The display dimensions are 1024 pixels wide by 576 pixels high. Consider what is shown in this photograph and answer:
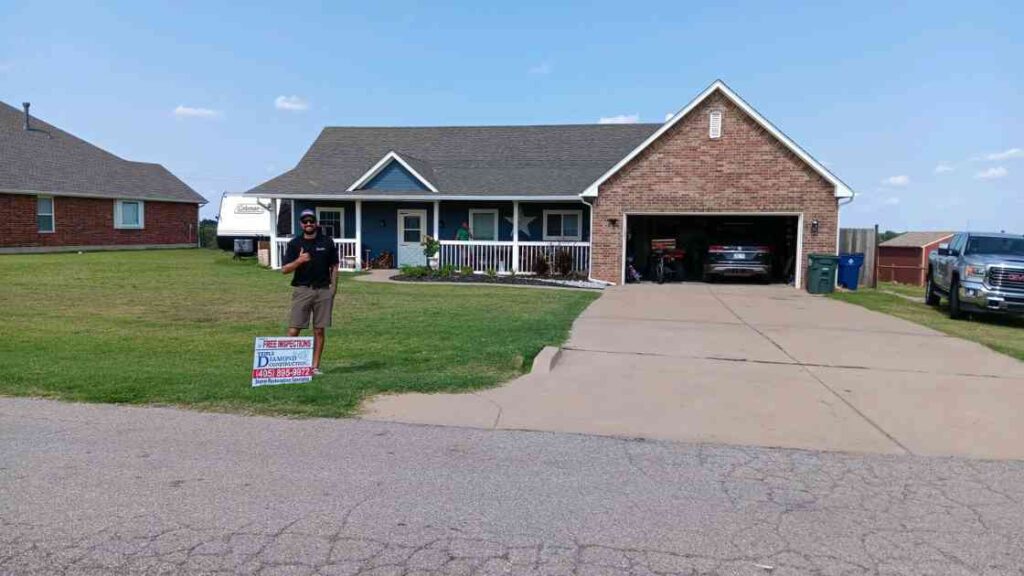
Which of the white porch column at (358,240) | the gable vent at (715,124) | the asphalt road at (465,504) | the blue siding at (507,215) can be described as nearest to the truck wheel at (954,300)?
the gable vent at (715,124)

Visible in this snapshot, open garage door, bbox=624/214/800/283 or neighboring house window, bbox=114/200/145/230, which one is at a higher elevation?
neighboring house window, bbox=114/200/145/230

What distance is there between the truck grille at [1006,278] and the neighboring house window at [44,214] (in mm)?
33942

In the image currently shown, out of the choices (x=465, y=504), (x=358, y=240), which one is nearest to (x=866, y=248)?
(x=358, y=240)

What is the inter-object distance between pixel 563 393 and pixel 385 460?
2.72m

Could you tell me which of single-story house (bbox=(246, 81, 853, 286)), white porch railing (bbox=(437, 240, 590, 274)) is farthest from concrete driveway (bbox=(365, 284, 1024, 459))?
white porch railing (bbox=(437, 240, 590, 274))

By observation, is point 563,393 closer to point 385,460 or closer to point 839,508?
point 385,460

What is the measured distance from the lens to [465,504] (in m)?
4.59

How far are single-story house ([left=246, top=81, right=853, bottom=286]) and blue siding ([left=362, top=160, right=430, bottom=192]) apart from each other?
0.04 metres

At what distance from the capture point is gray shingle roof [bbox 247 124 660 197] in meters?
24.8

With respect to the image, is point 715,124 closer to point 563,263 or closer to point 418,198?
point 563,263

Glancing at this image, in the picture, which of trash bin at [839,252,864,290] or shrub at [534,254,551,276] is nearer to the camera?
trash bin at [839,252,864,290]

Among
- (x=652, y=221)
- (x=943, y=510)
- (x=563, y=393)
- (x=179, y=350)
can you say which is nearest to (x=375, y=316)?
(x=179, y=350)

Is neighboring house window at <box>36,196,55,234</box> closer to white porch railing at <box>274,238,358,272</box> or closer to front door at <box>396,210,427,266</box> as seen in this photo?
white porch railing at <box>274,238,358,272</box>

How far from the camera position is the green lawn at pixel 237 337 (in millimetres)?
7309
